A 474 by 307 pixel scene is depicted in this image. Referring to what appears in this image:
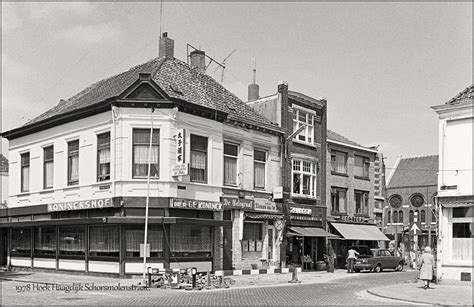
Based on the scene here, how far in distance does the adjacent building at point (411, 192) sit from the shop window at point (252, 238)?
54564 millimetres

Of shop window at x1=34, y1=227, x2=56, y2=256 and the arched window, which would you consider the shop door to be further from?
the arched window

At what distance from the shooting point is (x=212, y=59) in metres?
36.8

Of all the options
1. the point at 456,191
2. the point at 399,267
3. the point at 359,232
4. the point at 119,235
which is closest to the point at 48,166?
the point at 119,235

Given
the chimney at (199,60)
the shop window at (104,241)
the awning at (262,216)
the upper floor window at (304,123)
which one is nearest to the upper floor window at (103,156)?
the shop window at (104,241)

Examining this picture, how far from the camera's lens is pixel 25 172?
3453cm

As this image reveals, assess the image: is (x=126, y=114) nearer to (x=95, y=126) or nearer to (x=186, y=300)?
(x=95, y=126)

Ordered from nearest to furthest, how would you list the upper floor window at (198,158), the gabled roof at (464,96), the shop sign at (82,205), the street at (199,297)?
the street at (199,297), the gabled roof at (464,96), the shop sign at (82,205), the upper floor window at (198,158)

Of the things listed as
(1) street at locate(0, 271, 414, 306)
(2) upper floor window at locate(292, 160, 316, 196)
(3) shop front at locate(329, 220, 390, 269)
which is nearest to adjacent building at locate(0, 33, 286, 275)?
(2) upper floor window at locate(292, 160, 316, 196)

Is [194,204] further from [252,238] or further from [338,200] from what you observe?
[338,200]

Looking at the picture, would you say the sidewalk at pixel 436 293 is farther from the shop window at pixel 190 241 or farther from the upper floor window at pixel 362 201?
the upper floor window at pixel 362 201

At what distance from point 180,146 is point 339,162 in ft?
55.1

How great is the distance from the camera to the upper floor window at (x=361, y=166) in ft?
142

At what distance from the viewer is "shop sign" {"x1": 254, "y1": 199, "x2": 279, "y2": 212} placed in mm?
32938

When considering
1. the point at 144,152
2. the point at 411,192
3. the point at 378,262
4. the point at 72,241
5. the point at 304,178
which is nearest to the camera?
the point at 144,152
